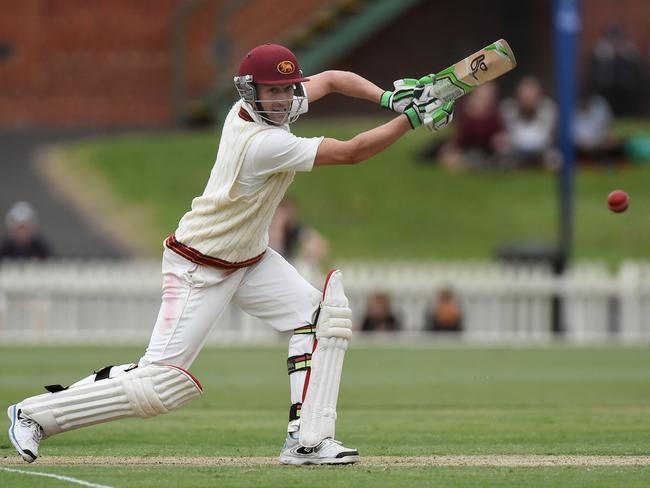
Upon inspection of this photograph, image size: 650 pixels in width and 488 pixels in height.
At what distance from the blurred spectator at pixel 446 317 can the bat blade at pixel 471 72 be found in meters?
10.9

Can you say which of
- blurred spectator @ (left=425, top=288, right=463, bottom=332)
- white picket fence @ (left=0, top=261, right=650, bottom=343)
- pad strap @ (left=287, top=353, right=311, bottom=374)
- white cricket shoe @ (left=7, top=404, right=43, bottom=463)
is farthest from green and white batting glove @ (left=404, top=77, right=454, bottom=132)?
white picket fence @ (left=0, top=261, right=650, bottom=343)

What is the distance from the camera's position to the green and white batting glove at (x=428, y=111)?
23.7 feet

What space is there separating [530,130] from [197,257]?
16.1 metres

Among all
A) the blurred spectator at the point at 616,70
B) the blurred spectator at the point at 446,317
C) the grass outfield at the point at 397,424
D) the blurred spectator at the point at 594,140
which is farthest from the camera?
the blurred spectator at the point at 616,70

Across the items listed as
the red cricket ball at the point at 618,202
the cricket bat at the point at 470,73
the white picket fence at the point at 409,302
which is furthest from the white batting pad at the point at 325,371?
the white picket fence at the point at 409,302

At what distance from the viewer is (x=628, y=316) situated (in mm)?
18641

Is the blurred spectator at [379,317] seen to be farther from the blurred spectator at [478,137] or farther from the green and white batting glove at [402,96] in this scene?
the green and white batting glove at [402,96]

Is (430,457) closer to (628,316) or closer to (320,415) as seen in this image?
(320,415)

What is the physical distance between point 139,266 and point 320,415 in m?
11.6

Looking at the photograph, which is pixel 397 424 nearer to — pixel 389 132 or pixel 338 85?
pixel 338 85

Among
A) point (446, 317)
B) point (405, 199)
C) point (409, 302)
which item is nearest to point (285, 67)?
point (446, 317)

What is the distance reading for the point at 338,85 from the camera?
26.0ft

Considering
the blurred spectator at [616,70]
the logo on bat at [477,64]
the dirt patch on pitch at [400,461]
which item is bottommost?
the dirt patch on pitch at [400,461]

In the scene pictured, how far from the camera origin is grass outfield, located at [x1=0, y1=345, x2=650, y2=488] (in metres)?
7.14
